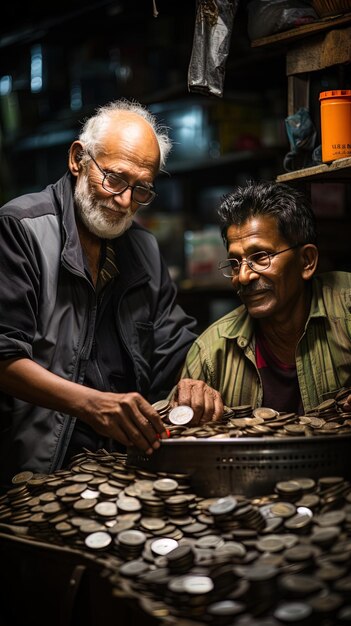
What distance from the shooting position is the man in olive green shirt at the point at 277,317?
346 cm

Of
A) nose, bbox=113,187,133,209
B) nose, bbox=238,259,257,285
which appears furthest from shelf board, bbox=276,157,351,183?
nose, bbox=113,187,133,209

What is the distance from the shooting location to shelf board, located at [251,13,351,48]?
345 centimetres

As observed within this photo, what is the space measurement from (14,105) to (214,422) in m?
5.39

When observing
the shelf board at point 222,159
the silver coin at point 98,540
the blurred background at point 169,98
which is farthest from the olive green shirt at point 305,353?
the shelf board at point 222,159

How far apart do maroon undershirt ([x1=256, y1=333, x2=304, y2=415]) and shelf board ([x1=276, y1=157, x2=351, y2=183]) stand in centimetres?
76

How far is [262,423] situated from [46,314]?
3.36 ft

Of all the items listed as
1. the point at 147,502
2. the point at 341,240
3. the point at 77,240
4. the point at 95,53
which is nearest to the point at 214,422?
the point at 147,502

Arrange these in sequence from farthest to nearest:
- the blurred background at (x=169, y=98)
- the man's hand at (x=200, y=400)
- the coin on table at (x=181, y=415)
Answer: the blurred background at (x=169, y=98) < the man's hand at (x=200, y=400) < the coin on table at (x=181, y=415)

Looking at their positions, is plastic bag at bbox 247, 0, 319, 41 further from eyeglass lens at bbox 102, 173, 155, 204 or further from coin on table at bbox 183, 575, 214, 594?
coin on table at bbox 183, 575, 214, 594

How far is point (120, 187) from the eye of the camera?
3453mm


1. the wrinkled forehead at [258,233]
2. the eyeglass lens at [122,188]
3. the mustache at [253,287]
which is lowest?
the mustache at [253,287]

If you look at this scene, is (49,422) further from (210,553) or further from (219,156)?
(219,156)

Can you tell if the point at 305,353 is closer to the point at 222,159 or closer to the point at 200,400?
the point at 200,400

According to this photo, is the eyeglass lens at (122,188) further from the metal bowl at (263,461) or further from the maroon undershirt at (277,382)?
the metal bowl at (263,461)
